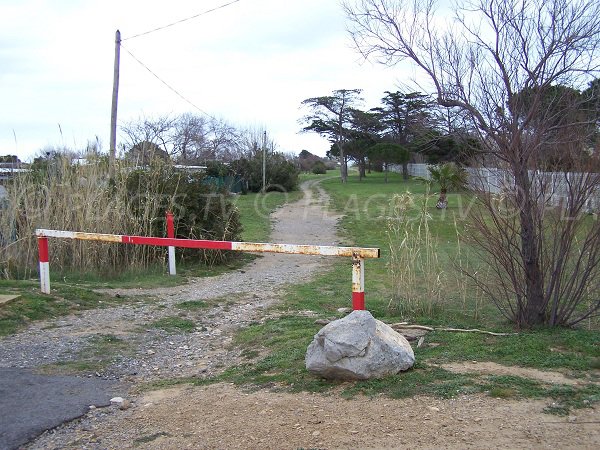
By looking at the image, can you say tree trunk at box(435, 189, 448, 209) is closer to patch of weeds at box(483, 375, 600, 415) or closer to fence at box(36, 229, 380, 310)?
fence at box(36, 229, 380, 310)

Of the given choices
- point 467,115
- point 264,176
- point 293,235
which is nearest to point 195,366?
point 467,115

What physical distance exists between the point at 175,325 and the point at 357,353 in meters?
3.66

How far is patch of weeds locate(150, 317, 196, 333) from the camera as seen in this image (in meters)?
7.59

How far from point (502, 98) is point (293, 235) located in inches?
527

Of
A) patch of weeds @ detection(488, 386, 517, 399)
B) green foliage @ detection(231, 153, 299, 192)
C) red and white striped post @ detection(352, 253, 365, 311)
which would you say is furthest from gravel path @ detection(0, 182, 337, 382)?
green foliage @ detection(231, 153, 299, 192)

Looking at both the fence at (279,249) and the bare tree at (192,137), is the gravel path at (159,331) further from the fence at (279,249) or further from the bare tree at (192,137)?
the bare tree at (192,137)

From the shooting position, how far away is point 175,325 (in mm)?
7762

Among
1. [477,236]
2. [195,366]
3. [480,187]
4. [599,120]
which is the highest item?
[599,120]

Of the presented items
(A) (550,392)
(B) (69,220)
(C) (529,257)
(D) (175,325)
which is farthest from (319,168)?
(A) (550,392)

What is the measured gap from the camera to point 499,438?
362 cm

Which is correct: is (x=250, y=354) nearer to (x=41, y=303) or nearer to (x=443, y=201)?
(x=41, y=303)

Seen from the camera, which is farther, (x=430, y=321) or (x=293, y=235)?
(x=293, y=235)

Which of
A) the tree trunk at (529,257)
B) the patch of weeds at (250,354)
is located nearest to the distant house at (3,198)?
the patch of weeds at (250,354)

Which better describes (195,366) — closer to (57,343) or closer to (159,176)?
(57,343)
